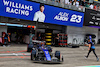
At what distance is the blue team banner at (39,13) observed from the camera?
17.6m

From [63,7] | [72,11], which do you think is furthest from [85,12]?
[63,7]

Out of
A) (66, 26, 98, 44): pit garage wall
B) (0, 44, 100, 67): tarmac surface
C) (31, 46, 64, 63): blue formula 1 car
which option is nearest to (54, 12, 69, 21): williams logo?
(66, 26, 98, 44): pit garage wall

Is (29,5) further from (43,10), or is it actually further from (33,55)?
(33,55)

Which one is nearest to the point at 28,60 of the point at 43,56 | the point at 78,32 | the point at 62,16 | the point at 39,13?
the point at 43,56

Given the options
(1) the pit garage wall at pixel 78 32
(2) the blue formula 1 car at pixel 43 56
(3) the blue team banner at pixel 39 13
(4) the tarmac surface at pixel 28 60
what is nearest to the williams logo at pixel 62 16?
(3) the blue team banner at pixel 39 13

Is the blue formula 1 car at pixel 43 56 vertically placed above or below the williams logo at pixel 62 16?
below

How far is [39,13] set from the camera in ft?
66.3

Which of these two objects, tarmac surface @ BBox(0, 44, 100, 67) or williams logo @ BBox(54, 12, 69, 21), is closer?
tarmac surface @ BBox(0, 44, 100, 67)

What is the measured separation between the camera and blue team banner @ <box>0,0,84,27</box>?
1758 cm

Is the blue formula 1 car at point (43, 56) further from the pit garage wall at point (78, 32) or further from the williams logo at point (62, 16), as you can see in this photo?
the pit garage wall at point (78, 32)

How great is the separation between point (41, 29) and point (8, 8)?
7835mm

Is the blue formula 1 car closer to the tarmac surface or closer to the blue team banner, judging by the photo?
the tarmac surface

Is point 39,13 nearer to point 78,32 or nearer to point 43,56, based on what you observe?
point 78,32

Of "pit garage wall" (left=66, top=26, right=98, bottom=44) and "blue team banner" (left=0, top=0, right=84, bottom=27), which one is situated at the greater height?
"blue team banner" (left=0, top=0, right=84, bottom=27)
